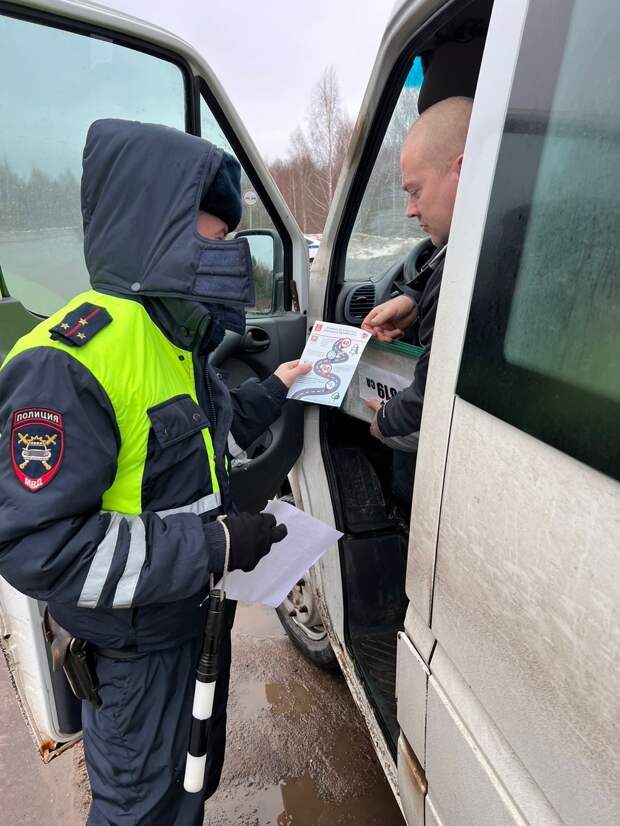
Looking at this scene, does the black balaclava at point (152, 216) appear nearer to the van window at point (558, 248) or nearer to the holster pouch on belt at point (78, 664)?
the van window at point (558, 248)

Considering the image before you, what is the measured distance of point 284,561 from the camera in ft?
5.50

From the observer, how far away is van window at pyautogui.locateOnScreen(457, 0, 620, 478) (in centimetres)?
76

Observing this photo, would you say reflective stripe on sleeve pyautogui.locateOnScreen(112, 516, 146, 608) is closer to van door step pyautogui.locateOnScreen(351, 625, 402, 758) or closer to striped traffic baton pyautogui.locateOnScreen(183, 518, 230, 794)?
striped traffic baton pyautogui.locateOnScreen(183, 518, 230, 794)

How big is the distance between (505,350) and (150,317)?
0.77 m

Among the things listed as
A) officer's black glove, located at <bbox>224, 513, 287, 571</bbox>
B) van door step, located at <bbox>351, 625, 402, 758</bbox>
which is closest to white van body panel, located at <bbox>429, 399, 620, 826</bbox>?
officer's black glove, located at <bbox>224, 513, 287, 571</bbox>

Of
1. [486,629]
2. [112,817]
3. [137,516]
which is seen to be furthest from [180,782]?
[486,629]

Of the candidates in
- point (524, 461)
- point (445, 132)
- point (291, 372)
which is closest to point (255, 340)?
point (291, 372)

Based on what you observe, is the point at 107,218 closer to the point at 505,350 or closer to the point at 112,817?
the point at 505,350

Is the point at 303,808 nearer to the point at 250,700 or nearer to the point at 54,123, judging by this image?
the point at 250,700

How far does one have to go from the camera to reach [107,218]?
123 centimetres

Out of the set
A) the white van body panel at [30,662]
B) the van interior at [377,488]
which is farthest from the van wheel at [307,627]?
the white van body panel at [30,662]

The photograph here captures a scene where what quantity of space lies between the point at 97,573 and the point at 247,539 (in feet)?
1.03

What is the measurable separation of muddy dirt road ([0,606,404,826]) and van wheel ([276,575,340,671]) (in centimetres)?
15

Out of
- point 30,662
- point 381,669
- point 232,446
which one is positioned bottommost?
point 381,669
